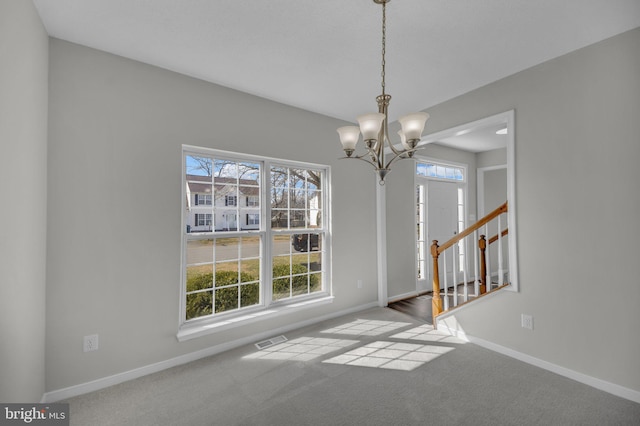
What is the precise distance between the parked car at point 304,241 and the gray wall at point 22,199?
7.30ft

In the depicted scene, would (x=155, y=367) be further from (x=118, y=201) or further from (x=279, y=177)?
(x=279, y=177)

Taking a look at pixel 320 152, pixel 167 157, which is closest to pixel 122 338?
pixel 167 157

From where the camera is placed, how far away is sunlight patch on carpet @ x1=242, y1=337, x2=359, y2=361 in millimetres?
2607

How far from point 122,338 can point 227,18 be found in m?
2.57

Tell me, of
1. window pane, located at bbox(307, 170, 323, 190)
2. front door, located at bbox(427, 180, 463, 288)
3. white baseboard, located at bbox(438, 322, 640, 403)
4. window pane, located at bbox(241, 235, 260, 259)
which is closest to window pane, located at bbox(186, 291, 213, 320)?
window pane, located at bbox(241, 235, 260, 259)

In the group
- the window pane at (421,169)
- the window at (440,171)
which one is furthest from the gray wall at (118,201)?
the window at (440,171)

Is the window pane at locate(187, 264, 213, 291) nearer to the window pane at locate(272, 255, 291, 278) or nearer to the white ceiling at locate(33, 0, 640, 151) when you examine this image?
the window pane at locate(272, 255, 291, 278)

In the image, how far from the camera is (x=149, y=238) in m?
2.36

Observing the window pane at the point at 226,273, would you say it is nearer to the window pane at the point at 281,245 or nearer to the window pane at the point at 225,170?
the window pane at the point at 281,245

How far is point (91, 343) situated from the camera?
2.12 meters

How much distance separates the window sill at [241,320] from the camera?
254 centimetres

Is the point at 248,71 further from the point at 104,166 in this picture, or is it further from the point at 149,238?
the point at 149,238

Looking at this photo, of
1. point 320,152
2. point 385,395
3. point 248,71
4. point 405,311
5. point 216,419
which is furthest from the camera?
point 405,311

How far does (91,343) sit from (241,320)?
3.92ft
